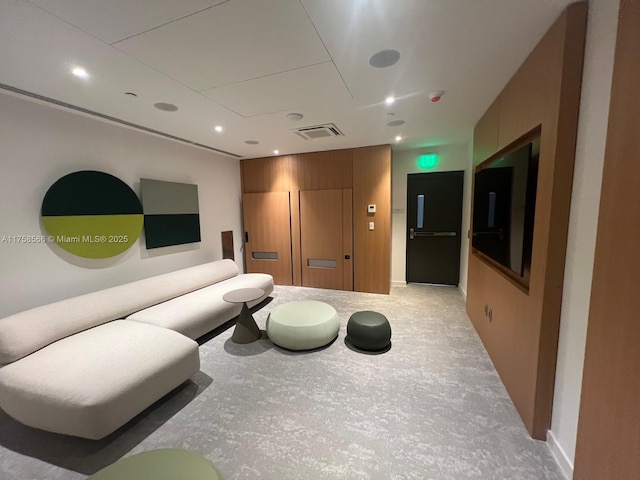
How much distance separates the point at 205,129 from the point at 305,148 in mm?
1710

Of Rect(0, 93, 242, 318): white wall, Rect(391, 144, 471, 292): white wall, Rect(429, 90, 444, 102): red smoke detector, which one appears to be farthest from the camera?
Rect(391, 144, 471, 292): white wall

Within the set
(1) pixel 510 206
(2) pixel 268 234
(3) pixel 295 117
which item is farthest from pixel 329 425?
(2) pixel 268 234

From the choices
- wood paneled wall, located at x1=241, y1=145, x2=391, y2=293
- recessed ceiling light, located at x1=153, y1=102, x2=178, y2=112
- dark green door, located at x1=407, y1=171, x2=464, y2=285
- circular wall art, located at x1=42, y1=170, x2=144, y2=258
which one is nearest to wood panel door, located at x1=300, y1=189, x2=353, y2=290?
wood paneled wall, located at x1=241, y1=145, x2=391, y2=293

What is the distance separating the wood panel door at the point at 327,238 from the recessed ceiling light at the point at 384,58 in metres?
2.59

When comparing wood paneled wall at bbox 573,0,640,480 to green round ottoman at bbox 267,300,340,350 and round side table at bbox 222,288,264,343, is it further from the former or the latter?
round side table at bbox 222,288,264,343

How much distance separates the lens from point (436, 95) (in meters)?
2.41

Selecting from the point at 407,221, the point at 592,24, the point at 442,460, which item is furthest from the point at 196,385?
the point at 407,221

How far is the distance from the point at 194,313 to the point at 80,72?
2409mm

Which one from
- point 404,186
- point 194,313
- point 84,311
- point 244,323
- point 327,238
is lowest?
point 244,323

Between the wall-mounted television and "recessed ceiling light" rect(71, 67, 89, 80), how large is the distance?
11.1ft

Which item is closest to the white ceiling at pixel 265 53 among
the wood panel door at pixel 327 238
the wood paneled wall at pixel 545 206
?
the wood paneled wall at pixel 545 206

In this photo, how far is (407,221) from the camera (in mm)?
4977

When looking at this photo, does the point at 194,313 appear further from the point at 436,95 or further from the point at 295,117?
the point at 436,95

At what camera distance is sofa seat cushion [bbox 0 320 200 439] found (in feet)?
5.09
